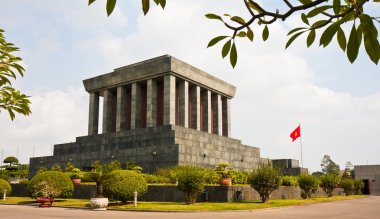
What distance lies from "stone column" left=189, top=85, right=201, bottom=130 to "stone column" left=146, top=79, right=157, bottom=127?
18.6 ft

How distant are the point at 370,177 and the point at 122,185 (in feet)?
171

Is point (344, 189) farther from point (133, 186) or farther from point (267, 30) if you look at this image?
point (267, 30)

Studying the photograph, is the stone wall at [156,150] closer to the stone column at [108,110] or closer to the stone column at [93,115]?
the stone column at [93,115]

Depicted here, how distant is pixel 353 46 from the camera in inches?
80.9

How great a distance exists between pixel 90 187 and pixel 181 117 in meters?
17.9

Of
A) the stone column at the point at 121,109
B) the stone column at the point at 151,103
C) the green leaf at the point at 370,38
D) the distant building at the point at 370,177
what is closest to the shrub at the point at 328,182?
the stone column at the point at 151,103

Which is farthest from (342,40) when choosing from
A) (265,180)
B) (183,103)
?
(183,103)

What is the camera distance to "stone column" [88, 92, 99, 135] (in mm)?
52594

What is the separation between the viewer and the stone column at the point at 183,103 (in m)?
46.5

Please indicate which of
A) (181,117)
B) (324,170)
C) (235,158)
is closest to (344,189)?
(235,158)

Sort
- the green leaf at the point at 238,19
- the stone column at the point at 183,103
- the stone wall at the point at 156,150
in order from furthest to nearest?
the stone column at the point at 183,103 < the stone wall at the point at 156,150 < the green leaf at the point at 238,19

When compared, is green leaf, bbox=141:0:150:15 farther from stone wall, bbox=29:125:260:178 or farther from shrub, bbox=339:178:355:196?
shrub, bbox=339:178:355:196

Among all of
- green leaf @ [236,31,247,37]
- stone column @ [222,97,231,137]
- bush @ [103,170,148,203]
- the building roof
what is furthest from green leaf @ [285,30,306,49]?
stone column @ [222,97,231,137]

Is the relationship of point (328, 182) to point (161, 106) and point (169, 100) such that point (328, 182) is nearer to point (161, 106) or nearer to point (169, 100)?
point (169, 100)
